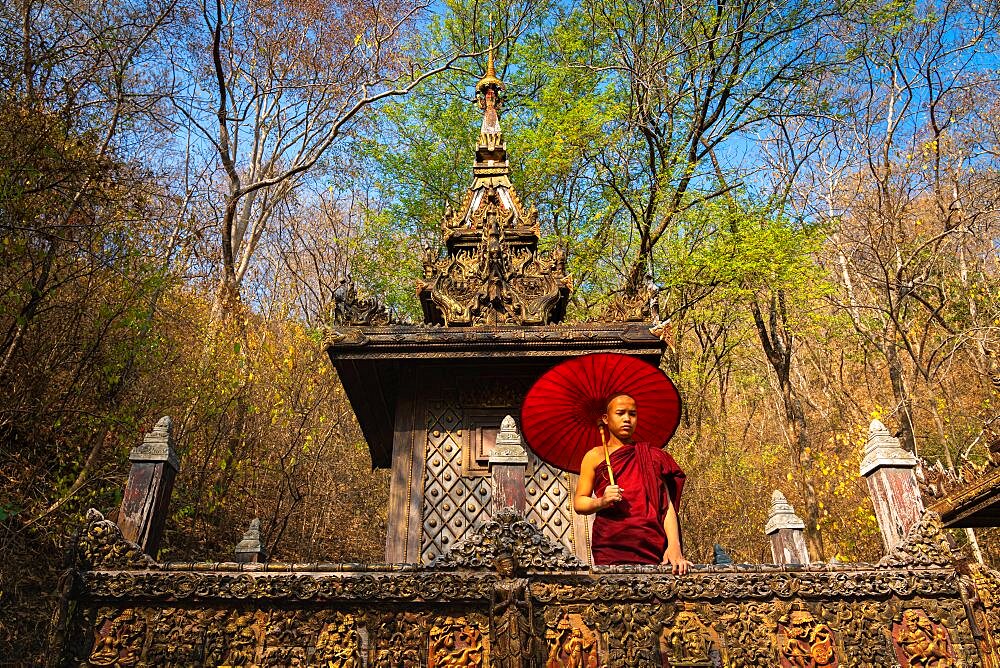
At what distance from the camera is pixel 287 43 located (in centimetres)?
2323

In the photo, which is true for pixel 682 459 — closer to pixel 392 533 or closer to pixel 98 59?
pixel 392 533

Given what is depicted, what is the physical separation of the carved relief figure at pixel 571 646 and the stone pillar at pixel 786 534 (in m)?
6.48

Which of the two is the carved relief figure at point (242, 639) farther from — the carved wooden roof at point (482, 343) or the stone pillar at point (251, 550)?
the stone pillar at point (251, 550)

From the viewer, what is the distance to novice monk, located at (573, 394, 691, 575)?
18.6 feet

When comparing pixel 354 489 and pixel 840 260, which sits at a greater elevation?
pixel 840 260

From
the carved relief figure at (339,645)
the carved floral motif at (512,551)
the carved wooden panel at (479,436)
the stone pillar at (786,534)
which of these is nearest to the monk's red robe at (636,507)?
the carved floral motif at (512,551)

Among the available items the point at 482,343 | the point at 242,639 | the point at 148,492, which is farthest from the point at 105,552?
the point at 482,343

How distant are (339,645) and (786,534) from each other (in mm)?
7723

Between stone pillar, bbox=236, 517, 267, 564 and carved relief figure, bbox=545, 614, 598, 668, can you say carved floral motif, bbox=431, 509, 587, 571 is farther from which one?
stone pillar, bbox=236, 517, 267, 564

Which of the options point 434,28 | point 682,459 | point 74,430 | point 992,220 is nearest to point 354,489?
point 682,459

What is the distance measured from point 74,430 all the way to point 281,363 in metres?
6.61

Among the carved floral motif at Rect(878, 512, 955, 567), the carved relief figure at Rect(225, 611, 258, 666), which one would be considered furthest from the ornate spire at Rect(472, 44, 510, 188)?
the carved relief figure at Rect(225, 611, 258, 666)

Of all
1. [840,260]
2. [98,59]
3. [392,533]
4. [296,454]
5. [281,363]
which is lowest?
[392,533]

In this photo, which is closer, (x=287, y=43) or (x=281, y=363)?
(x=281, y=363)
